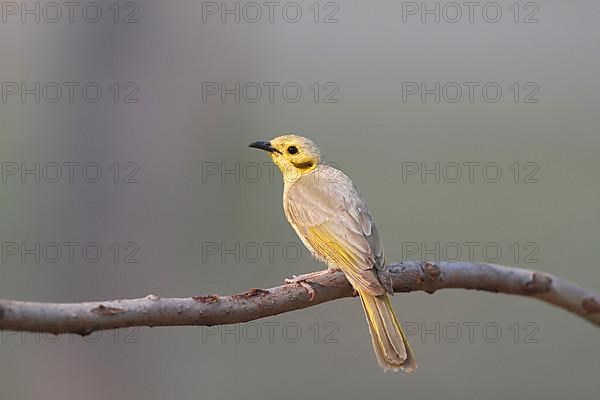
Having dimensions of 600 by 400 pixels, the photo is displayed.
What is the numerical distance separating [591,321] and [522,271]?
1.10 ft

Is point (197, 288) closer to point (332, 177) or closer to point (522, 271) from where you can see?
point (332, 177)

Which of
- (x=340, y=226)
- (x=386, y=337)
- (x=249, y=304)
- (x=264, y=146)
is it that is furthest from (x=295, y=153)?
(x=249, y=304)

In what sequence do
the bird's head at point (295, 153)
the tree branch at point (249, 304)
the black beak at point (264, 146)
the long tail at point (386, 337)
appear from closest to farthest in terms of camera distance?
the tree branch at point (249, 304) < the long tail at point (386, 337) < the black beak at point (264, 146) < the bird's head at point (295, 153)

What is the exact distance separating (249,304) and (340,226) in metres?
1.29

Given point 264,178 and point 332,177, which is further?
point 264,178

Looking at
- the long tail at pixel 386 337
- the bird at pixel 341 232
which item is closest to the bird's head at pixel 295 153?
the bird at pixel 341 232

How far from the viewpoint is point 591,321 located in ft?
7.93

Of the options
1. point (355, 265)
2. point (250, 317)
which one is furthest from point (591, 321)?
point (355, 265)

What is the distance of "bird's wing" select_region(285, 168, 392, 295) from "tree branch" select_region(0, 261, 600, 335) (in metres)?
0.19

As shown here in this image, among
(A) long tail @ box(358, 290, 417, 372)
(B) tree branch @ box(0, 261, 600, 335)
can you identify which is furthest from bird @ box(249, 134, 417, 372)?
(B) tree branch @ box(0, 261, 600, 335)

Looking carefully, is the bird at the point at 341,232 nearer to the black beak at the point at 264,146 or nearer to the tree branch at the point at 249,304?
the black beak at the point at 264,146

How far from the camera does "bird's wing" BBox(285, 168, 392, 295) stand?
3.63m

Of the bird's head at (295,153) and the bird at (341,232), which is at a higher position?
the bird's head at (295,153)

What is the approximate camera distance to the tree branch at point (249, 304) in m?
2.22
